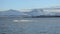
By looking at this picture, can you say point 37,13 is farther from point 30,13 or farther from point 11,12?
point 11,12

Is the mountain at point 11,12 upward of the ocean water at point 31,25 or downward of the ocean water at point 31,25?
upward

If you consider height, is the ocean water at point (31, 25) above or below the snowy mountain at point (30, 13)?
below

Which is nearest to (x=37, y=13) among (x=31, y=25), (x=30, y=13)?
(x=30, y=13)

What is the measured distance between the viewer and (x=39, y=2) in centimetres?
286

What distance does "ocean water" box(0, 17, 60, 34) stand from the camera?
297 cm

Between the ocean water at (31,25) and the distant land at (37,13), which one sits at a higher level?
the distant land at (37,13)

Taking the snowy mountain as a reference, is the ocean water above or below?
below

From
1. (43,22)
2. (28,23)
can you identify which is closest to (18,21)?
(28,23)

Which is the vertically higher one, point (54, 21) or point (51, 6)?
point (51, 6)

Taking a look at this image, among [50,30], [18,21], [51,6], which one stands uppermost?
[51,6]

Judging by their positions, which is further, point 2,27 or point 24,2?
point 2,27

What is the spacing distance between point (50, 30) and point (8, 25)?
0.72m

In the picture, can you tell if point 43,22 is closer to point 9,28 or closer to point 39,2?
point 39,2

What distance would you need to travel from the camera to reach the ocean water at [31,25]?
2974 mm
